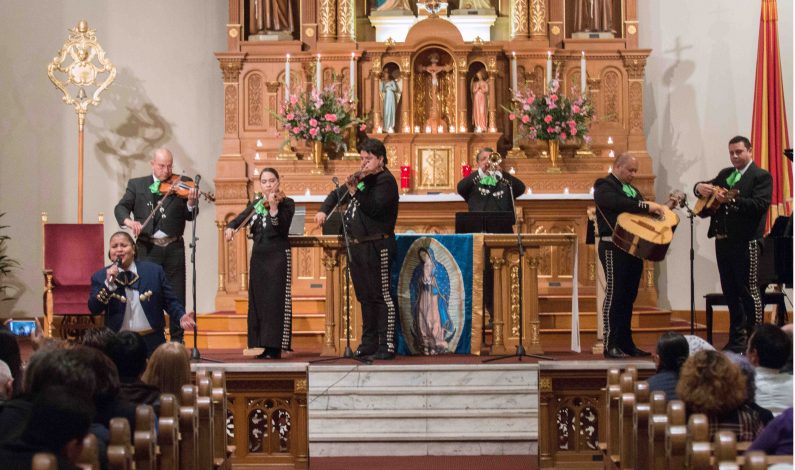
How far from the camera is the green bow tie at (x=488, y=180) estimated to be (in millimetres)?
9672

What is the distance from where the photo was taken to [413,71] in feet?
40.6

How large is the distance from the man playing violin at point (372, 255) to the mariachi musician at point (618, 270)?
1.60m

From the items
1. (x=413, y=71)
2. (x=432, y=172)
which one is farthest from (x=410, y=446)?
(x=413, y=71)

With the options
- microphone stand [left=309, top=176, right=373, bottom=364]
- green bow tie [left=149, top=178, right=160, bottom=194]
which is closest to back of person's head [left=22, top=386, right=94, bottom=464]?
microphone stand [left=309, top=176, right=373, bottom=364]

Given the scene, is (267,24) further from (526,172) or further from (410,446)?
(410,446)

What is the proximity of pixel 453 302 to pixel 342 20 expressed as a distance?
190 inches

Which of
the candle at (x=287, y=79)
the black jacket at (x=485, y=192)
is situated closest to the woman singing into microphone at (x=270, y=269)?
the black jacket at (x=485, y=192)

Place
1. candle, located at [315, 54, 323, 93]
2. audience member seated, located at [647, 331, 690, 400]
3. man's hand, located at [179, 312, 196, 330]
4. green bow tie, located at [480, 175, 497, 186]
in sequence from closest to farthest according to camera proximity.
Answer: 1. audience member seated, located at [647, 331, 690, 400]
2. man's hand, located at [179, 312, 196, 330]
3. green bow tie, located at [480, 175, 497, 186]
4. candle, located at [315, 54, 323, 93]

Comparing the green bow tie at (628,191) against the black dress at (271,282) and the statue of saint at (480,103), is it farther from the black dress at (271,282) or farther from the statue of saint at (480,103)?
the statue of saint at (480,103)

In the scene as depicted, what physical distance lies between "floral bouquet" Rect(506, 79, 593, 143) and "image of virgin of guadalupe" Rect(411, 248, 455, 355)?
3284 mm

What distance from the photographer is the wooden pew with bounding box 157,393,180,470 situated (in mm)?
4402

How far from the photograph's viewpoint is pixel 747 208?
27.9 ft

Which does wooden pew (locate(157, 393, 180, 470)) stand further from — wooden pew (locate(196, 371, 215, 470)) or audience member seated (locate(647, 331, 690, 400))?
audience member seated (locate(647, 331, 690, 400))

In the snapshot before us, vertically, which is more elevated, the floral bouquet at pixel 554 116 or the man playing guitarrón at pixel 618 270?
the floral bouquet at pixel 554 116
